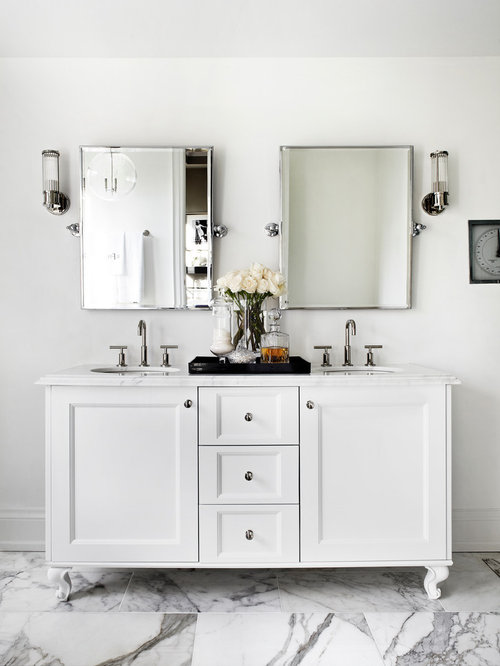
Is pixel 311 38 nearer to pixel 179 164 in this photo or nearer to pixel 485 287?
pixel 179 164

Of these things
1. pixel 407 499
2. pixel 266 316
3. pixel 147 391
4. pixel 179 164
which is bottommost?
pixel 407 499

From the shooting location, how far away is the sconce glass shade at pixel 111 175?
90.5 inches

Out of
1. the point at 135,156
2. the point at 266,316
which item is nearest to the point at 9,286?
the point at 135,156

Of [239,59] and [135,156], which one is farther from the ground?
[239,59]

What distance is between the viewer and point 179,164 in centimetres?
230

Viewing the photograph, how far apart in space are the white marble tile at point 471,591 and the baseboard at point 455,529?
192mm

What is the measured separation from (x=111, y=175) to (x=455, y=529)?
226cm

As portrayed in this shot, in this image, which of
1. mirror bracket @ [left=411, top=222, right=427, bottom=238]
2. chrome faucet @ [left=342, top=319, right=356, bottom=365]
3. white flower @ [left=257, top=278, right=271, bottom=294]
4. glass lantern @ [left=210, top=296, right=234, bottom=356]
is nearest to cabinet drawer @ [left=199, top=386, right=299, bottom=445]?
glass lantern @ [left=210, top=296, right=234, bottom=356]

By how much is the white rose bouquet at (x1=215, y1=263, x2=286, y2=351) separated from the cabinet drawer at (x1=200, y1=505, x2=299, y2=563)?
67 centimetres

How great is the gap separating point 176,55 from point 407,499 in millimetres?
2126

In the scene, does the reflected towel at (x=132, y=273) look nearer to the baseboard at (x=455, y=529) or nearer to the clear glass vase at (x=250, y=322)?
the clear glass vase at (x=250, y=322)

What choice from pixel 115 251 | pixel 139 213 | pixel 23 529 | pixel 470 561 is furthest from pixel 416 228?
pixel 23 529

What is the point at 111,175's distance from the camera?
2.30m

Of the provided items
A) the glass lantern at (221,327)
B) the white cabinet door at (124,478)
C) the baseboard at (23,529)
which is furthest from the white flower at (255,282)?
the baseboard at (23,529)
